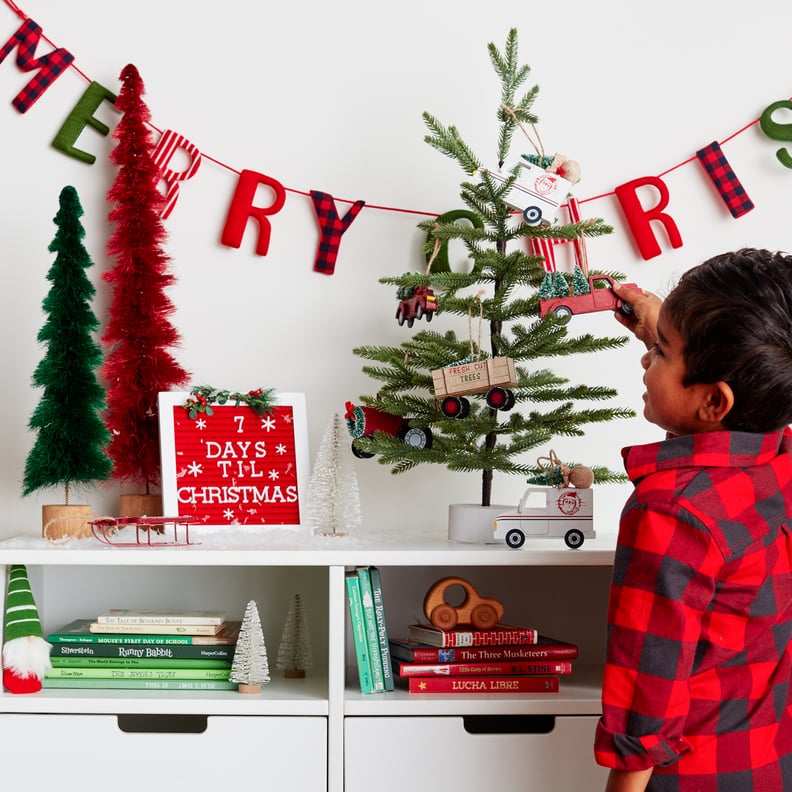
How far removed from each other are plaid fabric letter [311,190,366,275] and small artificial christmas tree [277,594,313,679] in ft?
1.93

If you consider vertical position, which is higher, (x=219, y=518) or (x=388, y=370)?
(x=388, y=370)

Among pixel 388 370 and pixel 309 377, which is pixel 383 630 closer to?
pixel 388 370

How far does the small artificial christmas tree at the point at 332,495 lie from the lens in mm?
1509

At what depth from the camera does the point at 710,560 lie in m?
0.96

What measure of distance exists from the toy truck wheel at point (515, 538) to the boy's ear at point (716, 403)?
427 mm

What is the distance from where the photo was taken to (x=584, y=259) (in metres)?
1.44

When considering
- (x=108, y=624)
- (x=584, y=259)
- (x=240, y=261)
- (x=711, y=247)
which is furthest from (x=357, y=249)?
(x=108, y=624)

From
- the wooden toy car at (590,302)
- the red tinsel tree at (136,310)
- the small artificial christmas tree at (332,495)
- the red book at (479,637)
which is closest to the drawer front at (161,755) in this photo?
the red book at (479,637)

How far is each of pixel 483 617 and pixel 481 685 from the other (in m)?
0.10

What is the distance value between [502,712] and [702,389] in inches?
22.9

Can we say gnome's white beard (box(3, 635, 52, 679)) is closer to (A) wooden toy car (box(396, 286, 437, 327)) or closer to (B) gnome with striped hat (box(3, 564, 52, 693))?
(B) gnome with striped hat (box(3, 564, 52, 693))

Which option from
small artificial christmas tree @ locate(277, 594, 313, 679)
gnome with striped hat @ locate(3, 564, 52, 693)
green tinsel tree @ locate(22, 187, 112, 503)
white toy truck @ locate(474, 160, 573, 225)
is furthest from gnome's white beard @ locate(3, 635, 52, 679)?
white toy truck @ locate(474, 160, 573, 225)

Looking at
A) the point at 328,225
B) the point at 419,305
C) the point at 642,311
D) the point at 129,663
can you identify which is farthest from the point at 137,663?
the point at 642,311

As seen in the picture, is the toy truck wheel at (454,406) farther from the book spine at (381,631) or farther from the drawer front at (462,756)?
the drawer front at (462,756)
